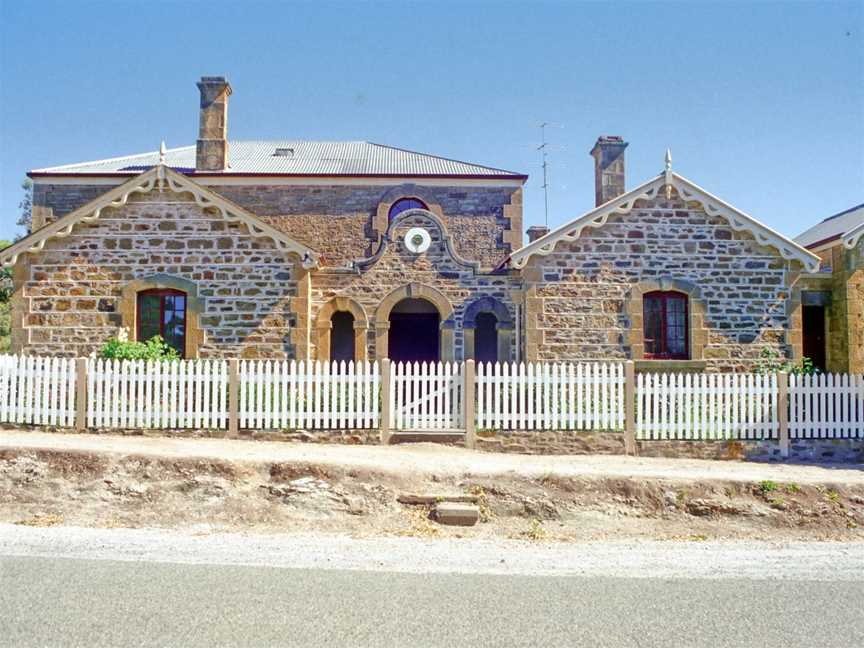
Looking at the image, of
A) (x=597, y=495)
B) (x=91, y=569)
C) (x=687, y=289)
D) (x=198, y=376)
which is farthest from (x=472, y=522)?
(x=687, y=289)

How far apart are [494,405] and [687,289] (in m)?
6.14

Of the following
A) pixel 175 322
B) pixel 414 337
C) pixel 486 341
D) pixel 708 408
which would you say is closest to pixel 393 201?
pixel 414 337

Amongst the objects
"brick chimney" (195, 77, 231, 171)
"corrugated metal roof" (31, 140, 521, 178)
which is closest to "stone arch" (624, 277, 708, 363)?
"corrugated metal roof" (31, 140, 521, 178)

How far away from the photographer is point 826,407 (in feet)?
38.6

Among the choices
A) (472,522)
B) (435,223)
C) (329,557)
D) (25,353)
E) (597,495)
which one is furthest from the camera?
(435,223)

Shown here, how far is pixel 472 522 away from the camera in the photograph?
8188 millimetres

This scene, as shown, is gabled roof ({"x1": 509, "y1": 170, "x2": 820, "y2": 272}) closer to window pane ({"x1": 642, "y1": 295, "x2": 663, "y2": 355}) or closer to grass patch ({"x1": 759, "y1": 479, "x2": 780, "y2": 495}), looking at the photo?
window pane ({"x1": 642, "y1": 295, "x2": 663, "y2": 355})

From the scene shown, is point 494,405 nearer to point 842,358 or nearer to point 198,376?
point 198,376

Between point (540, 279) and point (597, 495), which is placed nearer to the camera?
point (597, 495)

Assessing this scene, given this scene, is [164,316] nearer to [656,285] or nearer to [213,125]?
[213,125]

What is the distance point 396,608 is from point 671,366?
11322mm

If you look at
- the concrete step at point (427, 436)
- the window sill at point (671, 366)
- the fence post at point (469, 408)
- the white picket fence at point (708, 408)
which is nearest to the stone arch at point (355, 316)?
the concrete step at point (427, 436)

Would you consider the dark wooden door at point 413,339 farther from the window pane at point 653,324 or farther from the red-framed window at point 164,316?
the window pane at point 653,324

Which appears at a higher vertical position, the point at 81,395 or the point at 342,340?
the point at 342,340
